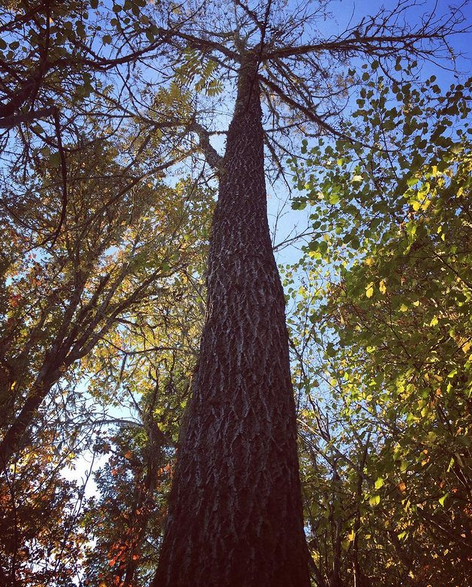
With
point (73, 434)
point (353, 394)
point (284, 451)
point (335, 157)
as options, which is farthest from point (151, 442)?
point (335, 157)

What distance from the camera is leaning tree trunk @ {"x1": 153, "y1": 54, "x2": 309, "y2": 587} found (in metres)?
1.51

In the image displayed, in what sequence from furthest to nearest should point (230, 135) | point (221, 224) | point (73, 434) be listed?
point (73, 434) < point (230, 135) < point (221, 224)

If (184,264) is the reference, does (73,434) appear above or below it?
below

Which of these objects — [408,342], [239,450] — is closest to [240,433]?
[239,450]

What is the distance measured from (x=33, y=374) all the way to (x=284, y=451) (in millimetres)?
7375

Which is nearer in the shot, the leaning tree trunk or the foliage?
the leaning tree trunk

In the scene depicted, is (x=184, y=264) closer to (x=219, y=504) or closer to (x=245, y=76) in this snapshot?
(x=245, y=76)

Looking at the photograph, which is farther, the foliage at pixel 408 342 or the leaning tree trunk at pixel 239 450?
the foliage at pixel 408 342

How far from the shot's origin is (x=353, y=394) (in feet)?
18.6

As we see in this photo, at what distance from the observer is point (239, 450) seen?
191 centimetres

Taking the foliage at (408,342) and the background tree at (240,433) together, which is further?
the foliage at (408,342)

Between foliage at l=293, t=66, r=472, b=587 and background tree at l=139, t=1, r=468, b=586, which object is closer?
background tree at l=139, t=1, r=468, b=586

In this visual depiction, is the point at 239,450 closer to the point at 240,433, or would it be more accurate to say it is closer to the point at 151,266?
the point at 240,433

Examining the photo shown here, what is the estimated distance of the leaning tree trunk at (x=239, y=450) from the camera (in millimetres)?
1511
